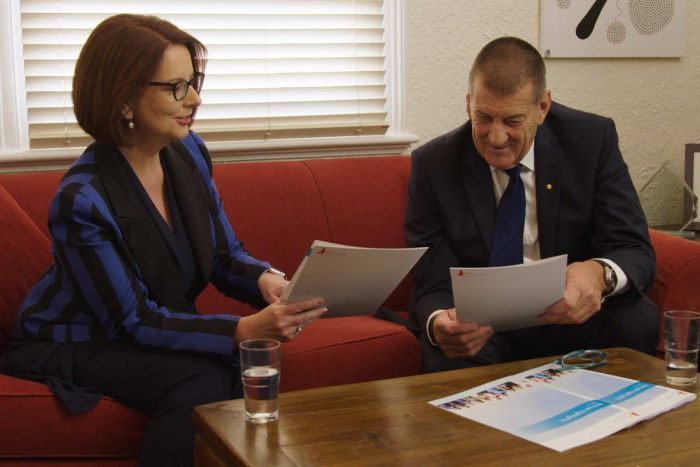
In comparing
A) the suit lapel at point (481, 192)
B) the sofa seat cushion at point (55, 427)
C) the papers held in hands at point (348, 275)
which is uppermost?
the suit lapel at point (481, 192)

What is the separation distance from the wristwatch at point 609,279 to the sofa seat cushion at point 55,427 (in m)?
1.13

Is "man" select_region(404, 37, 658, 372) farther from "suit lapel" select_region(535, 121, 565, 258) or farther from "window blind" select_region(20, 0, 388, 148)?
"window blind" select_region(20, 0, 388, 148)

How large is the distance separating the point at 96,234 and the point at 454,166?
3.22 ft

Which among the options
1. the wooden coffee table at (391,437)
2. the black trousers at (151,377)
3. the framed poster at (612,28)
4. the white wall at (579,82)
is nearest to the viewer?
the wooden coffee table at (391,437)

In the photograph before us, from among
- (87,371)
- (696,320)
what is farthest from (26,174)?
(696,320)

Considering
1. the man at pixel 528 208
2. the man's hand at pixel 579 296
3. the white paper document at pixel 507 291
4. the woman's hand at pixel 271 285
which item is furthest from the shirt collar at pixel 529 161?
the woman's hand at pixel 271 285

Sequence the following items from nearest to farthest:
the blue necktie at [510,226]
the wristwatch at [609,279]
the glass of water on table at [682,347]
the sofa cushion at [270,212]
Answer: the glass of water on table at [682,347] < the wristwatch at [609,279] < the blue necktie at [510,226] < the sofa cushion at [270,212]

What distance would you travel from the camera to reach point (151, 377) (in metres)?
1.86

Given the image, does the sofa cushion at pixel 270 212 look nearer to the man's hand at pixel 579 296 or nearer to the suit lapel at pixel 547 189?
the suit lapel at pixel 547 189

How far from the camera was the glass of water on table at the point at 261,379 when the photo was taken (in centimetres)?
148

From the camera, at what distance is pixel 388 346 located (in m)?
2.17

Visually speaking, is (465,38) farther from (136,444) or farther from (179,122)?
(136,444)

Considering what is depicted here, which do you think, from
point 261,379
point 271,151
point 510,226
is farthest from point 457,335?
point 271,151

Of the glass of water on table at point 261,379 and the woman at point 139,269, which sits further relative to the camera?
the woman at point 139,269
